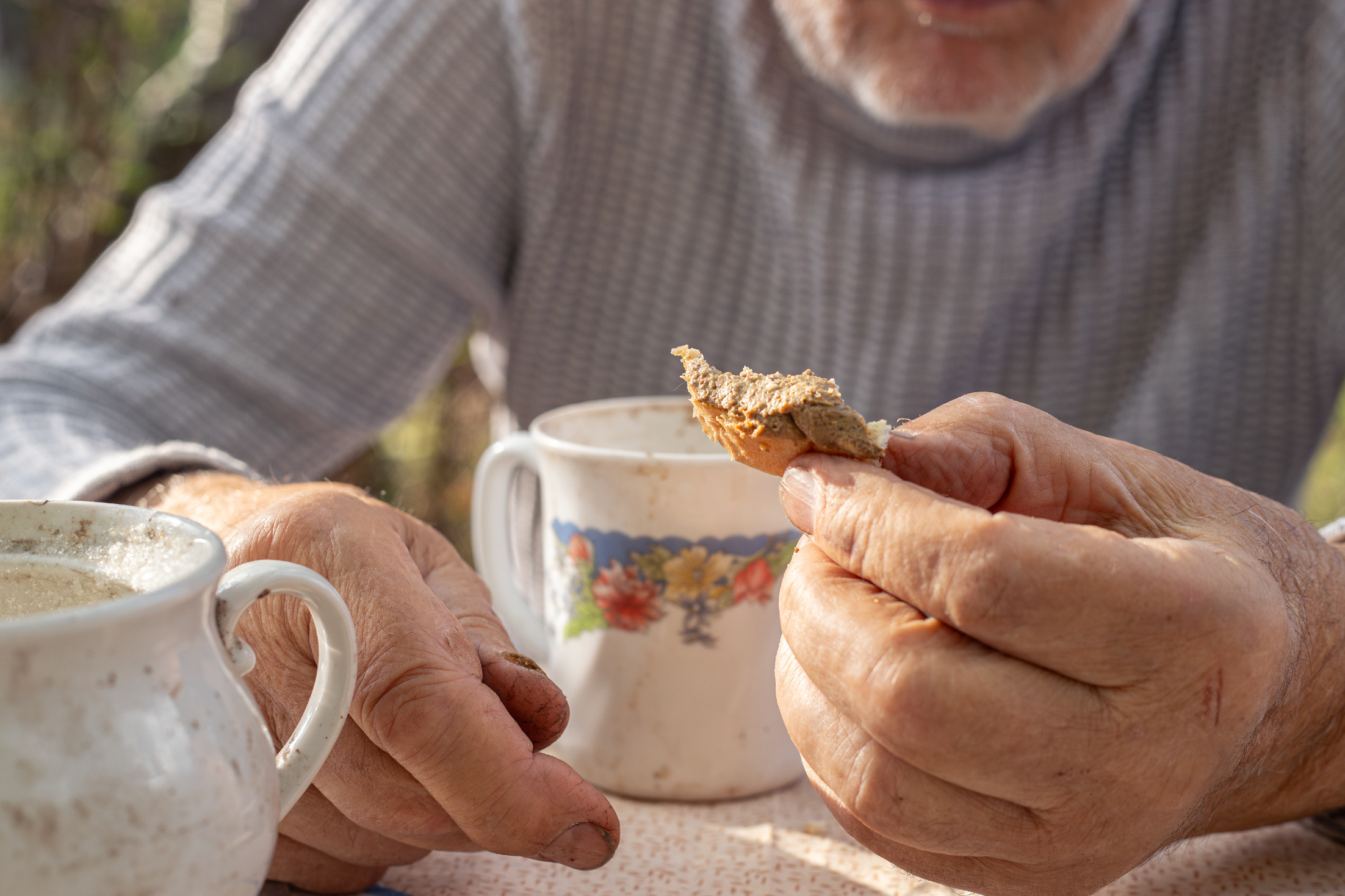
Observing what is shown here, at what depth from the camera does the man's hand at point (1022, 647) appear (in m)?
0.45

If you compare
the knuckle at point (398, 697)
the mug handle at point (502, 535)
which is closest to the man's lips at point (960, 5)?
the mug handle at point (502, 535)

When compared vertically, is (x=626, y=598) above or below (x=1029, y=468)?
below

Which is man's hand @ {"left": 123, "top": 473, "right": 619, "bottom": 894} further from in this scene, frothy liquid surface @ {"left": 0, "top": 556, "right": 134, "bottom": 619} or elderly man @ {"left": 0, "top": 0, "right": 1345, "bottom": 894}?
elderly man @ {"left": 0, "top": 0, "right": 1345, "bottom": 894}

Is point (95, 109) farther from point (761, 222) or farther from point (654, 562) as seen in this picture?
point (654, 562)

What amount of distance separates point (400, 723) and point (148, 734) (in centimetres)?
14

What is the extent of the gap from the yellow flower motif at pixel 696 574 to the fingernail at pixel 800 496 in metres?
0.16

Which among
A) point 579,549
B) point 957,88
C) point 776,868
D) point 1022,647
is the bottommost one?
point 776,868

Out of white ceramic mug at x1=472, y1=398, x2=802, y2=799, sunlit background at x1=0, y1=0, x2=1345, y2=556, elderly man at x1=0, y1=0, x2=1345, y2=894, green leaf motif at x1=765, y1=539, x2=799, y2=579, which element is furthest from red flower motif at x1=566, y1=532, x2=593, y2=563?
sunlit background at x1=0, y1=0, x2=1345, y2=556

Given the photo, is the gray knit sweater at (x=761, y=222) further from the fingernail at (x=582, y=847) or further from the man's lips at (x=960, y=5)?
the fingernail at (x=582, y=847)

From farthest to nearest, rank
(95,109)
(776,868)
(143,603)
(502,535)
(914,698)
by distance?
(95,109)
(502,535)
(776,868)
(914,698)
(143,603)

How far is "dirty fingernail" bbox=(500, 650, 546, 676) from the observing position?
0.55 meters

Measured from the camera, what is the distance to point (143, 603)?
355mm

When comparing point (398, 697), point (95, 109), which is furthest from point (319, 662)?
point (95, 109)

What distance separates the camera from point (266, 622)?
1.76 feet
